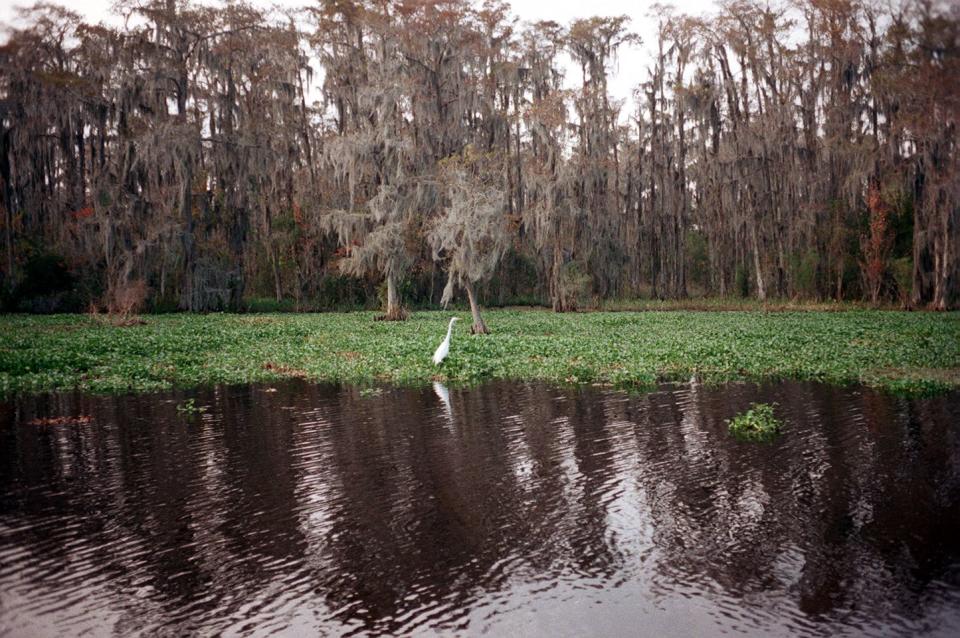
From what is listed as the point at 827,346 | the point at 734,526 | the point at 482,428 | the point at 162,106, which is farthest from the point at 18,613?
the point at 162,106

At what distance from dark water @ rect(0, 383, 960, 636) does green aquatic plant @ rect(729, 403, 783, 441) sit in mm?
222

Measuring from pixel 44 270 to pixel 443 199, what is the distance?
18.8 metres

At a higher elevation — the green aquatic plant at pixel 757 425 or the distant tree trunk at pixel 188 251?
the distant tree trunk at pixel 188 251

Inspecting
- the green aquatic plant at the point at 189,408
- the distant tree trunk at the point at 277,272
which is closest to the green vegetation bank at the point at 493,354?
the green aquatic plant at the point at 189,408

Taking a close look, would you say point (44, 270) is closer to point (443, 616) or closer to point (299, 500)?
point (299, 500)

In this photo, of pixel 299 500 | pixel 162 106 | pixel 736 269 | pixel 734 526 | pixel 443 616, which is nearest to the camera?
pixel 443 616

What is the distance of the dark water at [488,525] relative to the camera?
4.89 meters

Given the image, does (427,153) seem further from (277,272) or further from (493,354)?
(493,354)

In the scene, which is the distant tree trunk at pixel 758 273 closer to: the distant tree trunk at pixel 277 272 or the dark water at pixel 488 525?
the distant tree trunk at pixel 277 272

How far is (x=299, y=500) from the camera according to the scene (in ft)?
24.3

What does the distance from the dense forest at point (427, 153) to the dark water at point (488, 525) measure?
64.7ft

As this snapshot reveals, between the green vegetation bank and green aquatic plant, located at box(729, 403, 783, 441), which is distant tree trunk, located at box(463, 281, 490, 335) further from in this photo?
green aquatic plant, located at box(729, 403, 783, 441)

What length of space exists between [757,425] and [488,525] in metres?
4.96

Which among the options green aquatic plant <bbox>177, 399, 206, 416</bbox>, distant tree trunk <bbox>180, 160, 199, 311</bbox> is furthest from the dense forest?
green aquatic plant <bbox>177, 399, 206, 416</bbox>
